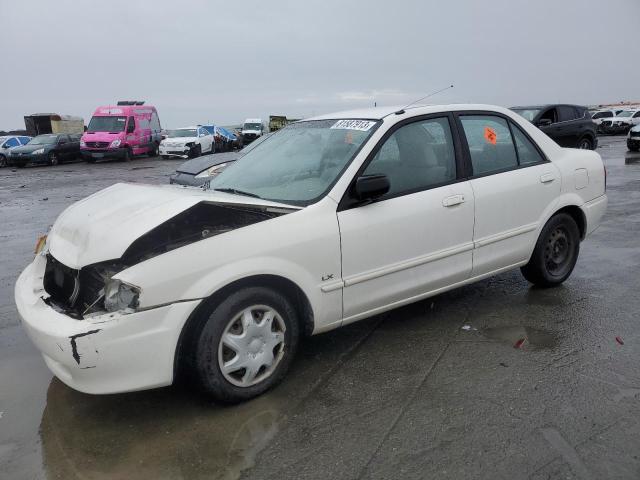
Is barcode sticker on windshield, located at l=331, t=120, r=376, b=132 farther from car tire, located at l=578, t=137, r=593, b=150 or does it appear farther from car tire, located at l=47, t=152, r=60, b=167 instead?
car tire, located at l=47, t=152, r=60, b=167

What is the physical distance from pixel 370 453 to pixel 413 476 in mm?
251

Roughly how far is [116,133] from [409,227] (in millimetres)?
24126

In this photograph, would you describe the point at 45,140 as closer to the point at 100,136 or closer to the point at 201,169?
the point at 100,136

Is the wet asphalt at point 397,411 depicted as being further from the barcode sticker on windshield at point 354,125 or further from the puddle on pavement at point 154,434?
the barcode sticker on windshield at point 354,125

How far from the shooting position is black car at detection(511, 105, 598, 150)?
15.5 m

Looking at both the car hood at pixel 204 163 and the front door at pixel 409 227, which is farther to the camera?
the car hood at pixel 204 163

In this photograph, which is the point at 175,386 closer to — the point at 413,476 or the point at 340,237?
the point at 340,237

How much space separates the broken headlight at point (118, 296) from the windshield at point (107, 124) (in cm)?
2439

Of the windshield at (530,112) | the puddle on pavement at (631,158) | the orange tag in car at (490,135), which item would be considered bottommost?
the puddle on pavement at (631,158)

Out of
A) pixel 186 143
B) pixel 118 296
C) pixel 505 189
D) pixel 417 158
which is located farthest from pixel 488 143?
pixel 186 143

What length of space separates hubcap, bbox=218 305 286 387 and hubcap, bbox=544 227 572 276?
105 inches

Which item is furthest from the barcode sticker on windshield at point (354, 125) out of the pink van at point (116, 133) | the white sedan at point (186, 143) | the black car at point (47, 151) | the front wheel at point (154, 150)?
the front wheel at point (154, 150)

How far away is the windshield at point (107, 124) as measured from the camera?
25.2 metres

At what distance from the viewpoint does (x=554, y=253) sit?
4777 millimetres
